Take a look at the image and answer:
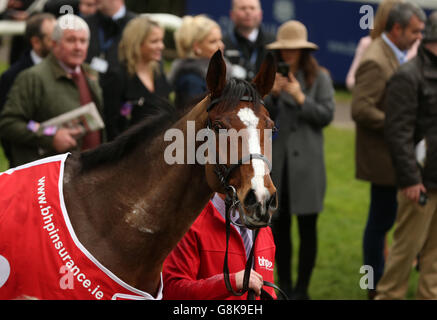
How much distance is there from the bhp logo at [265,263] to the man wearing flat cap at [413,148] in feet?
7.48

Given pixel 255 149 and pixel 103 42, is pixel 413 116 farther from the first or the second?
pixel 103 42

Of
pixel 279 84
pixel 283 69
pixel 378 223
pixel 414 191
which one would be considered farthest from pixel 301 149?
pixel 414 191

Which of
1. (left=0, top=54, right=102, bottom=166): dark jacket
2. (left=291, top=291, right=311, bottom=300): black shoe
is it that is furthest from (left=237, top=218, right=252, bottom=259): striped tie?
(left=291, top=291, right=311, bottom=300): black shoe

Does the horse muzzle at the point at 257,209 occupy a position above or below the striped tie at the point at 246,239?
above

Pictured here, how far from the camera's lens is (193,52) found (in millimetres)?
5617

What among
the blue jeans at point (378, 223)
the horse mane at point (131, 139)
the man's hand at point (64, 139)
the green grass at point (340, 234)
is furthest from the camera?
the green grass at point (340, 234)

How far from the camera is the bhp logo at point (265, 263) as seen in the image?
315cm

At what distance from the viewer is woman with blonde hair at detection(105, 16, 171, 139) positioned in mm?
5441

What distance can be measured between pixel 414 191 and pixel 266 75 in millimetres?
2573

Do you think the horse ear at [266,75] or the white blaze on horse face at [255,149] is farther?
the horse ear at [266,75]

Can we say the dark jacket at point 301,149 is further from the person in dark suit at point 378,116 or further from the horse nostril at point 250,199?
the horse nostril at point 250,199

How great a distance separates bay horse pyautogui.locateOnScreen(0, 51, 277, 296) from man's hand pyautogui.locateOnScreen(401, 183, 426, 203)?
99.2 inches

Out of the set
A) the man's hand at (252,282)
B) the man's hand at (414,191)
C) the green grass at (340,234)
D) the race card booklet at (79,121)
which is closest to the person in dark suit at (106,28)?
the race card booklet at (79,121)

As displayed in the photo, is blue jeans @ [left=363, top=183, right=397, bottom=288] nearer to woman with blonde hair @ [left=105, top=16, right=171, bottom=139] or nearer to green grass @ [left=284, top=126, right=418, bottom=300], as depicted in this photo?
green grass @ [left=284, top=126, right=418, bottom=300]
